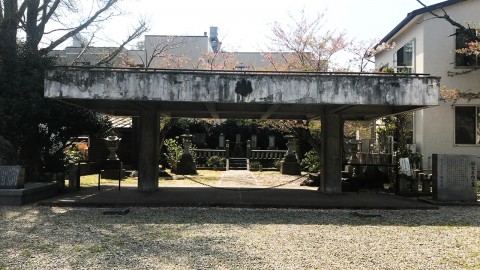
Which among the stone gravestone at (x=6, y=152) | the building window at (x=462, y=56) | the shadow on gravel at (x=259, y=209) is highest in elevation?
the building window at (x=462, y=56)

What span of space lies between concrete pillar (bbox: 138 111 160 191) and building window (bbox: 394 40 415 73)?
1144cm

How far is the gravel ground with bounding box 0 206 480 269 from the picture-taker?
251 inches

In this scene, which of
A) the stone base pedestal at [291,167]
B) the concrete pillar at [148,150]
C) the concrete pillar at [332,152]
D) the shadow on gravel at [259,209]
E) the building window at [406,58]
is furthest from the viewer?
the stone base pedestal at [291,167]

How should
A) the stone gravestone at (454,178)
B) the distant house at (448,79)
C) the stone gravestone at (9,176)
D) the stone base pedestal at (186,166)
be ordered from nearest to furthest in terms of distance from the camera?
1. the stone gravestone at (9,176)
2. the stone gravestone at (454,178)
3. the distant house at (448,79)
4. the stone base pedestal at (186,166)

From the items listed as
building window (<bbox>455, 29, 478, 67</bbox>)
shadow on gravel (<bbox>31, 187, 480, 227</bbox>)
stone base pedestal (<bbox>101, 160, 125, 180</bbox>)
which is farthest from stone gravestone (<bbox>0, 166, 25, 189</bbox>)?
building window (<bbox>455, 29, 478, 67</bbox>)

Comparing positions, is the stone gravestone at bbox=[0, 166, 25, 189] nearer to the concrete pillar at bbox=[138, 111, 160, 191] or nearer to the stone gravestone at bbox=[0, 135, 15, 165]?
the stone gravestone at bbox=[0, 135, 15, 165]

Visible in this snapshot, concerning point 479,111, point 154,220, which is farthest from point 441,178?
point 154,220

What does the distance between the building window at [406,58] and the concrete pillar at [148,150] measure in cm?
1144

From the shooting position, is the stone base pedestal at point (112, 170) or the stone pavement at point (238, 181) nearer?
the stone pavement at point (238, 181)

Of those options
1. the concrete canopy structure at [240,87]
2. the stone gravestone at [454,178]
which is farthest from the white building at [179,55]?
the concrete canopy structure at [240,87]

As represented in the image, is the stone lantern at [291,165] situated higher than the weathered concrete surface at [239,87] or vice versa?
the weathered concrete surface at [239,87]

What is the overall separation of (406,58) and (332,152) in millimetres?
9300

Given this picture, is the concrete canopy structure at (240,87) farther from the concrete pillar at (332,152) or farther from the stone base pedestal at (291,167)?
the stone base pedestal at (291,167)

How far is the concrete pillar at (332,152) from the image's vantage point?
13.5m
